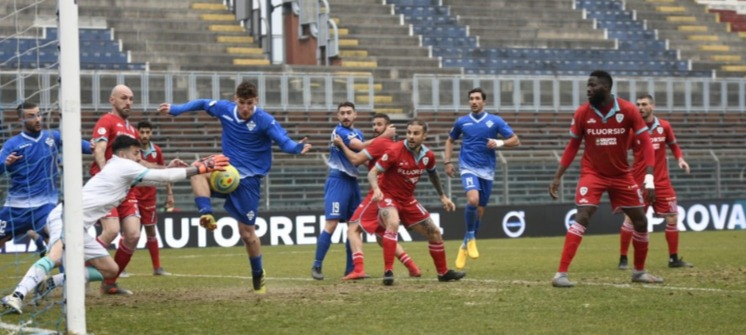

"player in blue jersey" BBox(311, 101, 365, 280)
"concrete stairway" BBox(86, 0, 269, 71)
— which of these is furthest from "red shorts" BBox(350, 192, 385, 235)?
"concrete stairway" BBox(86, 0, 269, 71)

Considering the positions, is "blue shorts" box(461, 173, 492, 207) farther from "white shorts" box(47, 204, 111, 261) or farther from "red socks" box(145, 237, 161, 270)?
"white shorts" box(47, 204, 111, 261)

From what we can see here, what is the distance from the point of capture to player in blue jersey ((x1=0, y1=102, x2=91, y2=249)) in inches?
556

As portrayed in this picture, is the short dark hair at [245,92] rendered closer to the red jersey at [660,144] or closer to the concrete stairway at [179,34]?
the red jersey at [660,144]

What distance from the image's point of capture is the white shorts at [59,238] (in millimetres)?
11555

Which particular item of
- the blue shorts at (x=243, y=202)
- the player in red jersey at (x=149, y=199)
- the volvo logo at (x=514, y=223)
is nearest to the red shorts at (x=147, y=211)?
the player in red jersey at (x=149, y=199)

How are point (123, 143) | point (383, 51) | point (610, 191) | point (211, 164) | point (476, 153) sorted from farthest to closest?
1. point (383, 51)
2. point (476, 153)
3. point (610, 191)
4. point (123, 143)
5. point (211, 164)

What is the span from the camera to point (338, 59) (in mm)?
39625

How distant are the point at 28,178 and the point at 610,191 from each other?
638 cm

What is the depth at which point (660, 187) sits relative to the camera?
17172 mm

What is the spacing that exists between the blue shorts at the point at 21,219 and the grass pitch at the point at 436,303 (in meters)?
0.93

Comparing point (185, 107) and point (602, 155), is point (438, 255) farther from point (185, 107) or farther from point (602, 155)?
point (185, 107)

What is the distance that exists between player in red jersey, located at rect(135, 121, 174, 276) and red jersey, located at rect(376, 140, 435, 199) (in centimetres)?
463

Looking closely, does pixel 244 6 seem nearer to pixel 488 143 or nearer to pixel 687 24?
pixel 687 24

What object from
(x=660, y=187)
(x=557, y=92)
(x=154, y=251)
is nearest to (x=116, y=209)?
(x=154, y=251)
